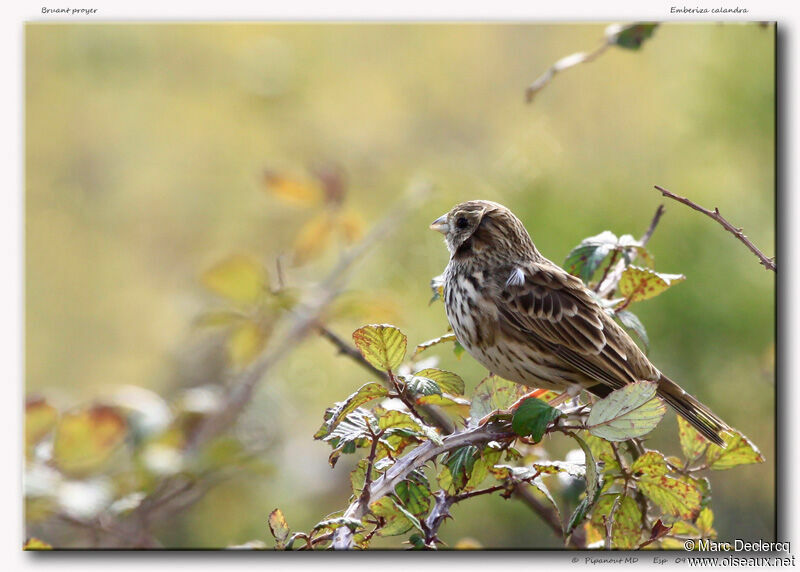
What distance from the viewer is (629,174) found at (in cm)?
273

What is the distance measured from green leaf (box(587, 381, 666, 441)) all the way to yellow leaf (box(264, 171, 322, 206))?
27.8 inches

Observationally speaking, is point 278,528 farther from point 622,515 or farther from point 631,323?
point 631,323

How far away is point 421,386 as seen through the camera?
1265mm

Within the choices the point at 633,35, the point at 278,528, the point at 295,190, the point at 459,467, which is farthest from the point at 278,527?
the point at 633,35

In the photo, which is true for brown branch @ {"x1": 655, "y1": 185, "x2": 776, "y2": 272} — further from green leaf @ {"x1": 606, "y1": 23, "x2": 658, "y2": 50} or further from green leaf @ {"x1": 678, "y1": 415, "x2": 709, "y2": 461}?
green leaf @ {"x1": 606, "y1": 23, "x2": 658, "y2": 50}

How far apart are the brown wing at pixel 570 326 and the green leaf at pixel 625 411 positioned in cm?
27

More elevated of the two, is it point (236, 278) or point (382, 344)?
point (236, 278)

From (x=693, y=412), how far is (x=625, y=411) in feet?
1.32

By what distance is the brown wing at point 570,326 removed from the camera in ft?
5.08

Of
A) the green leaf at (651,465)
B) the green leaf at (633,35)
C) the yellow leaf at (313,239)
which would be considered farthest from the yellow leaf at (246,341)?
the green leaf at (633,35)

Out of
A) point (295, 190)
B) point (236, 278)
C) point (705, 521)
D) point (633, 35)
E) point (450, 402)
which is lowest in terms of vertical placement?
point (705, 521)

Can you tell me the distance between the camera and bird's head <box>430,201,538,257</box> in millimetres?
1673

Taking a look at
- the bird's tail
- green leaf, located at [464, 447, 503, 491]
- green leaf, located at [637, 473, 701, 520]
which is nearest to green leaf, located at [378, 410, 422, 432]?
green leaf, located at [464, 447, 503, 491]

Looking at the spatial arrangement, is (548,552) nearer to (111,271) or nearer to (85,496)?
(85,496)
